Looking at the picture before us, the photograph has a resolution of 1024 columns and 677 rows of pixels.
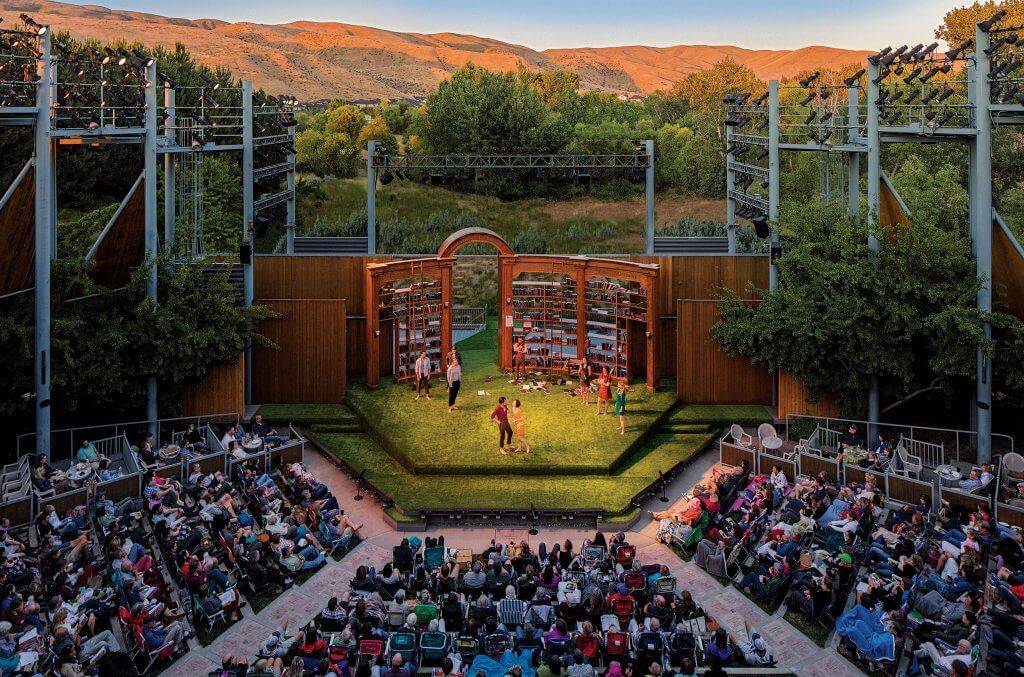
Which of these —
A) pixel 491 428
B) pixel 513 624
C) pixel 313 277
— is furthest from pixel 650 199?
pixel 513 624

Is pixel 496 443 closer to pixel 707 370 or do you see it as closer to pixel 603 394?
pixel 603 394

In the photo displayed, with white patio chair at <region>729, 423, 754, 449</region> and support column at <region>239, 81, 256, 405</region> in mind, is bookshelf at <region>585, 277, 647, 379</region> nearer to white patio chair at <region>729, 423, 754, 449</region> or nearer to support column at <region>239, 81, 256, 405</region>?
white patio chair at <region>729, 423, 754, 449</region>

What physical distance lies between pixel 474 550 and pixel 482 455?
3769mm

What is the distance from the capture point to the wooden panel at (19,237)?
16.8 meters

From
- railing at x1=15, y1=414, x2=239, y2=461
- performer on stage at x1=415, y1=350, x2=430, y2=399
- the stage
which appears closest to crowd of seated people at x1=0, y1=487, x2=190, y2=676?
railing at x1=15, y1=414, x2=239, y2=461

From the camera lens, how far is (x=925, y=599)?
11.7 metres

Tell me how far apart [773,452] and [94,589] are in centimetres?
1263

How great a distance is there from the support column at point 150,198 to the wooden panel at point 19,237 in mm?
2747

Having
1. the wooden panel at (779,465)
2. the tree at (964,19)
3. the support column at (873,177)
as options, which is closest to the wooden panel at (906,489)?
the wooden panel at (779,465)

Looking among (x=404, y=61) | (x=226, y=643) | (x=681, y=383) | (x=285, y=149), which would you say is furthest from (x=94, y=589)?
(x=404, y=61)

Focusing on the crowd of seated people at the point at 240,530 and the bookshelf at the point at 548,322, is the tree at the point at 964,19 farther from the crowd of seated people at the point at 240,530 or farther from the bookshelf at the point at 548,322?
the crowd of seated people at the point at 240,530

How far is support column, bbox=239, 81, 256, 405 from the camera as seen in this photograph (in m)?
23.2

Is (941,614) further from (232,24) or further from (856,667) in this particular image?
(232,24)

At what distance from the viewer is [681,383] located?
22.9m
